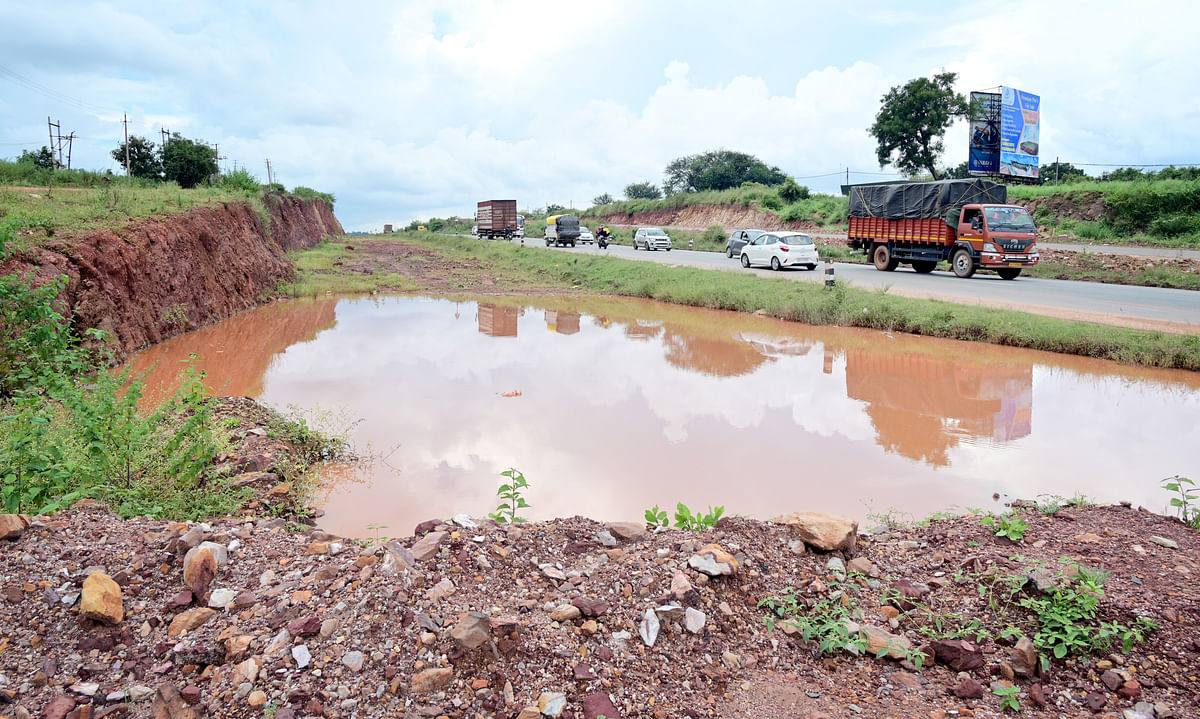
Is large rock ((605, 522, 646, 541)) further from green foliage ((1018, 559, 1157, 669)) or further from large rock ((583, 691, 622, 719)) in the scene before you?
green foliage ((1018, 559, 1157, 669))

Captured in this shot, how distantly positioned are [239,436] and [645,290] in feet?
56.8

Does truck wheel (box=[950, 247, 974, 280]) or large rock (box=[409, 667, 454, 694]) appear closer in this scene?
large rock (box=[409, 667, 454, 694])

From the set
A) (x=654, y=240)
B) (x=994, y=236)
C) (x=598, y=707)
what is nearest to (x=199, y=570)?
(x=598, y=707)

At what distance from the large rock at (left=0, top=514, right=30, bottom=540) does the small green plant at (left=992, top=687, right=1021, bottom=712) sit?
510 cm

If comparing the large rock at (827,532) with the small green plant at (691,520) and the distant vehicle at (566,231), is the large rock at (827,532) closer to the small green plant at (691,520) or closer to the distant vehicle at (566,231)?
the small green plant at (691,520)

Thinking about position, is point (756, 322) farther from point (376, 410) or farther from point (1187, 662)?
point (1187, 662)

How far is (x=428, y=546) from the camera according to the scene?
→ 13.1 ft

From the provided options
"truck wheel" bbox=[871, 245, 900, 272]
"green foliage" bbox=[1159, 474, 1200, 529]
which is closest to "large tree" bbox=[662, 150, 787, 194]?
"truck wheel" bbox=[871, 245, 900, 272]

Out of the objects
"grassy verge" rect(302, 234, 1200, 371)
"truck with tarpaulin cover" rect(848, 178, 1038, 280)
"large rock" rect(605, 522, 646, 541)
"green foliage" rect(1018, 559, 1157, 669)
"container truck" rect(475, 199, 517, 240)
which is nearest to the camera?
"green foliage" rect(1018, 559, 1157, 669)

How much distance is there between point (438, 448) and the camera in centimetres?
770

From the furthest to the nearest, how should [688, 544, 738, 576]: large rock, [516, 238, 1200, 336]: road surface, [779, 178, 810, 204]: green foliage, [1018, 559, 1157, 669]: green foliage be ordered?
[779, 178, 810, 204]: green foliage, [516, 238, 1200, 336]: road surface, [688, 544, 738, 576]: large rock, [1018, 559, 1157, 669]: green foliage

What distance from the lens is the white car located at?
26094mm

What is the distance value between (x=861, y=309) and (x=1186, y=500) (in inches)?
462

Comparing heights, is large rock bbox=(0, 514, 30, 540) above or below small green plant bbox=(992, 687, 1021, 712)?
above
